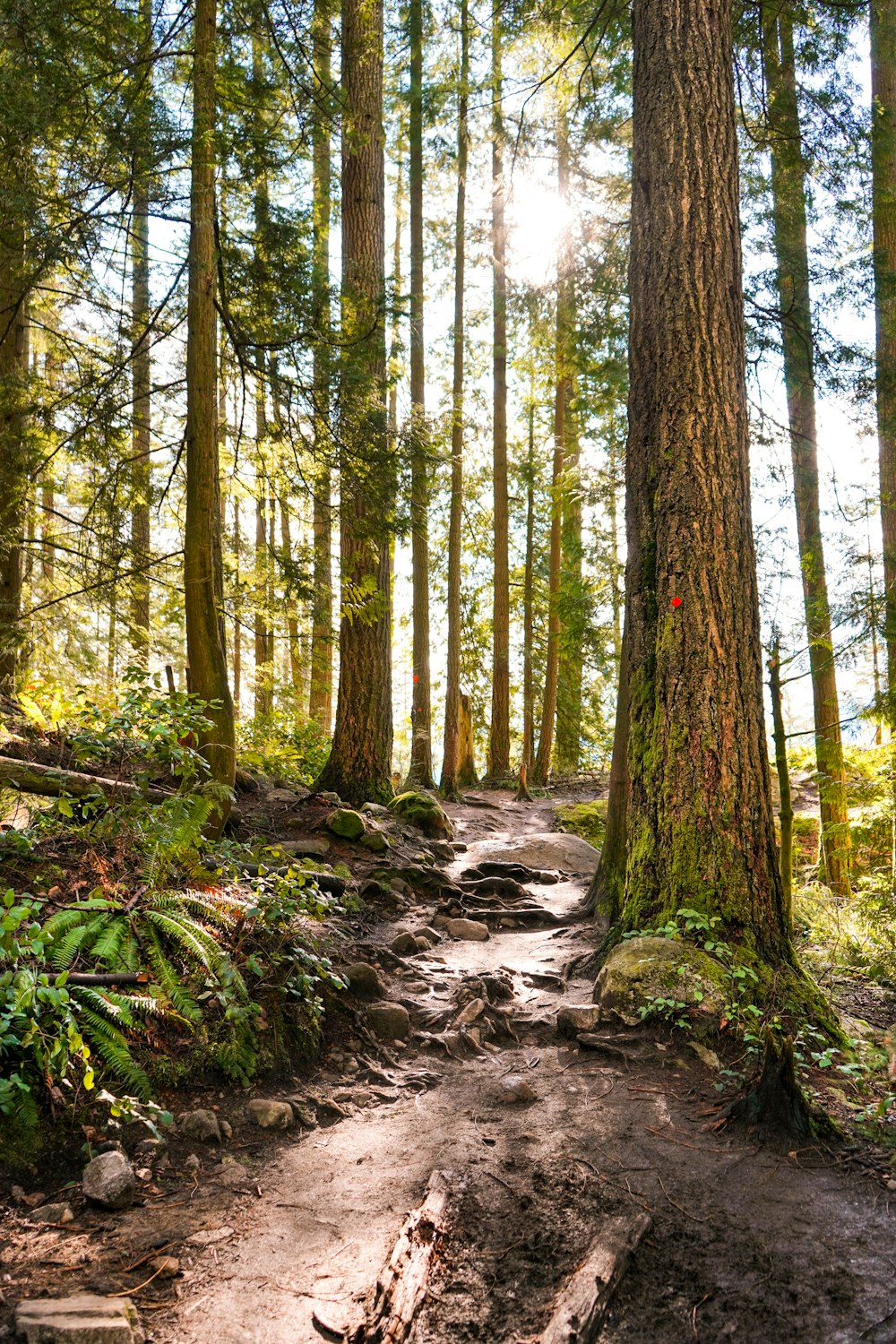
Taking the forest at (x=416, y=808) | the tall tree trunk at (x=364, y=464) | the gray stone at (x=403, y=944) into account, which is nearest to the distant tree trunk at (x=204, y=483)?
the forest at (x=416, y=808)

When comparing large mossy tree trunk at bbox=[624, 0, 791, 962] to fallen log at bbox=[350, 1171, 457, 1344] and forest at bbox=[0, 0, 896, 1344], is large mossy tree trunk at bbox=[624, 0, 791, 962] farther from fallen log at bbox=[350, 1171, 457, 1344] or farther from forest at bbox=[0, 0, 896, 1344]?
fallen log at bbox=[350, 1171, 457, 1344]

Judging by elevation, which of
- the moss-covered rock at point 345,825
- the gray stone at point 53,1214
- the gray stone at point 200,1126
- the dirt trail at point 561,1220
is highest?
the moss-covered rock at point 345,825

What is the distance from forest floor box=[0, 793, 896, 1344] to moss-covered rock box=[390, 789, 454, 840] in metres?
5.12

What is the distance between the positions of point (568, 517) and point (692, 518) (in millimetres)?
13915

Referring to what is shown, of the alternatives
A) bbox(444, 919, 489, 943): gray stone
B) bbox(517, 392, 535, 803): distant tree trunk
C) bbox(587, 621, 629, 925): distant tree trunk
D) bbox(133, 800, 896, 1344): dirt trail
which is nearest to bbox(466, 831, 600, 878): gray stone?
bbox(444, 919, 489, 943): gray stone

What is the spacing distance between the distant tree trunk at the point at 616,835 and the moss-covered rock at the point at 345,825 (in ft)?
7.96

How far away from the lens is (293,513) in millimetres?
8422

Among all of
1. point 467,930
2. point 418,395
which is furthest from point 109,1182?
point 418,395

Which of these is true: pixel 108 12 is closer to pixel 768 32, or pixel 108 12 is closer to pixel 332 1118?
pixel 768 32

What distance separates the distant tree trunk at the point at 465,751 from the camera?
16281 millimetres

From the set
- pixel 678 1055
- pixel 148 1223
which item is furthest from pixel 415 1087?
pixel 148 1223

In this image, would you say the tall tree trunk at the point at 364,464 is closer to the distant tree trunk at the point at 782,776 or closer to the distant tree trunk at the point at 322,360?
the distant tree trunk at the point at 322,360

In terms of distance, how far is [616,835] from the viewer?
6613 mm

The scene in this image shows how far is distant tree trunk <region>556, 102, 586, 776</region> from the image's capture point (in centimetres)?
1011
